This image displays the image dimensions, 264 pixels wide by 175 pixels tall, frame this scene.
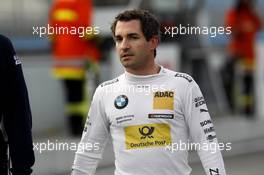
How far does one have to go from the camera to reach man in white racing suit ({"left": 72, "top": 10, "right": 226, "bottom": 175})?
507cm

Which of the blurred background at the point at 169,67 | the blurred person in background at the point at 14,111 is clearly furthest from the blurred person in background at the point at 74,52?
the blurred person in background at the point at 14,111

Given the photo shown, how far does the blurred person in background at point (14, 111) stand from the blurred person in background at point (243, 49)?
11096mm

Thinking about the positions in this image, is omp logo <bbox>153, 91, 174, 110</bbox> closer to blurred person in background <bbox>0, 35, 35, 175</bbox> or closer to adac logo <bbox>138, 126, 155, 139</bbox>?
adac logo <bbox>138, 126, 155, 139</bbox>

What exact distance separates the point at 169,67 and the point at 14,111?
908cm

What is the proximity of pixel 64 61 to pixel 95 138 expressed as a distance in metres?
7.34

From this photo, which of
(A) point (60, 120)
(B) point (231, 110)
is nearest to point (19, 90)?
(A) point (60, 120)

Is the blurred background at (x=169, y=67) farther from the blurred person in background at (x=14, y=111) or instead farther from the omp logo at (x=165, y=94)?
the blurred person in background at (x=14, y=111)

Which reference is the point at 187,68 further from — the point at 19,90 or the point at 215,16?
the point at 19,90

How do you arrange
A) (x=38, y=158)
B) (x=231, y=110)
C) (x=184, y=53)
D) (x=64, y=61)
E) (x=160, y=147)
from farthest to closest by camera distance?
(x=231, y=110) → (x=184, y=53) → (x=64, y=61) → (x=38, y=158) → (x=160, y=147)

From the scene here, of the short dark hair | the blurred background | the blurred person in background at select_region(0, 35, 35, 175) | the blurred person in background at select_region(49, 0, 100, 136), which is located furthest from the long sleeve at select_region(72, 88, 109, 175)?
the blurred person in background at select_region(49, 0, 100, 136)

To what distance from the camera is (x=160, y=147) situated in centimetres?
508

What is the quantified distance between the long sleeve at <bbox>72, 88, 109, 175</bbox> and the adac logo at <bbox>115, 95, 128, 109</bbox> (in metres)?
0.10

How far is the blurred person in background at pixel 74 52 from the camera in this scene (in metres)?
12.1

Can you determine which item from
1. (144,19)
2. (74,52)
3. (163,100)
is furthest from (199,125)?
(74,52)
